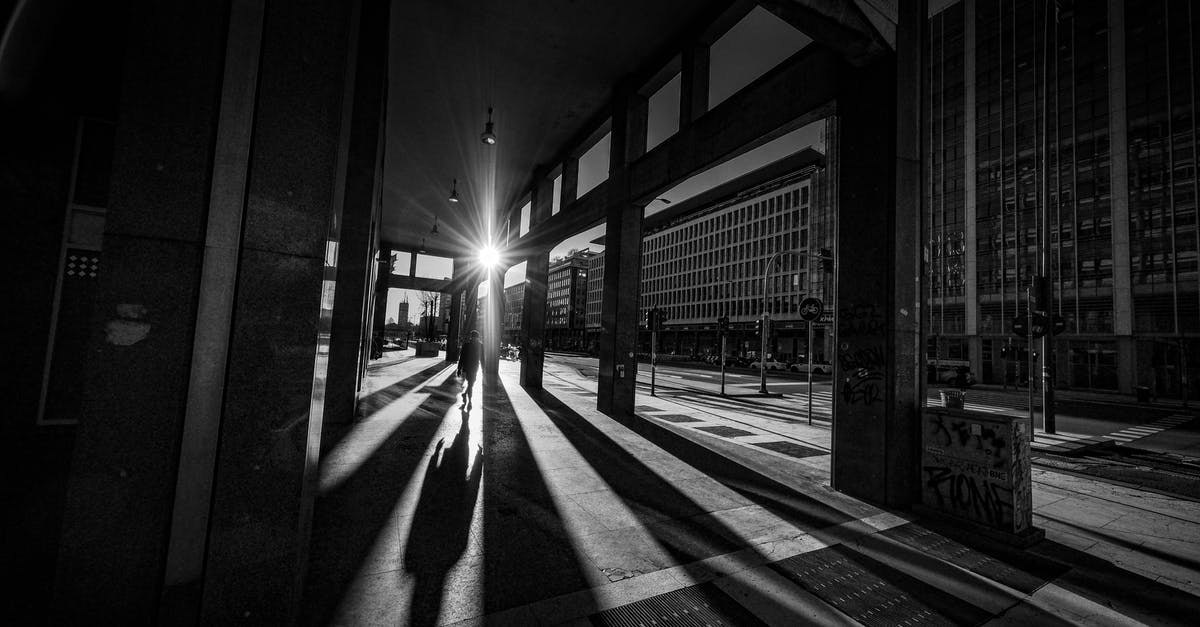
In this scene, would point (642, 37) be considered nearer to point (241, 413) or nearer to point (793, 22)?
point (793, 22)

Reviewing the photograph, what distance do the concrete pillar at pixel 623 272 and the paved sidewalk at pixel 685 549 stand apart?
13.7ft

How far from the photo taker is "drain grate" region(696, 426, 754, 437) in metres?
9.72

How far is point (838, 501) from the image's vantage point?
5.61 m

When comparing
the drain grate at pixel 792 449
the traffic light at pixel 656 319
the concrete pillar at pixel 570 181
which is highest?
the concrete pillar at pixel 570 181

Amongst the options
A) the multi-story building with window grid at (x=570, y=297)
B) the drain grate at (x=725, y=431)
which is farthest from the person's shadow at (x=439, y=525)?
the multi-story building with window grid at (x=570, y=297)

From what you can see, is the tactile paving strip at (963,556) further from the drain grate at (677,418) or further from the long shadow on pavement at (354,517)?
the drain grate at (677,418)

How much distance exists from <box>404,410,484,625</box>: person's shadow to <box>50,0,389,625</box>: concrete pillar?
31.8 inches

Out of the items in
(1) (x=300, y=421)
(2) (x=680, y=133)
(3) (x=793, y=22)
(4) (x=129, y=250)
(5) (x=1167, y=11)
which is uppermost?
(5) (x=1167, y=11)

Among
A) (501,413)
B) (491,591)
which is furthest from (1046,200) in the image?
(491,591)

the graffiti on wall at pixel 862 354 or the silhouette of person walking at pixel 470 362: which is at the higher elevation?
the graffiti on wall at pixel 862 354

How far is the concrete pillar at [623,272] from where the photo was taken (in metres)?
11.7

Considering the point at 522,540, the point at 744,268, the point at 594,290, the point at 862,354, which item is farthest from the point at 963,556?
the point at 594,290

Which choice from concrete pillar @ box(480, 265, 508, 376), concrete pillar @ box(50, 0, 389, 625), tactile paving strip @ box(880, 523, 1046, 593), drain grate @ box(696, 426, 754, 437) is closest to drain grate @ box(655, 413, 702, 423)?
drain grate @ box(696, 426, 754, 437)

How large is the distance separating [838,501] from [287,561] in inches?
228
